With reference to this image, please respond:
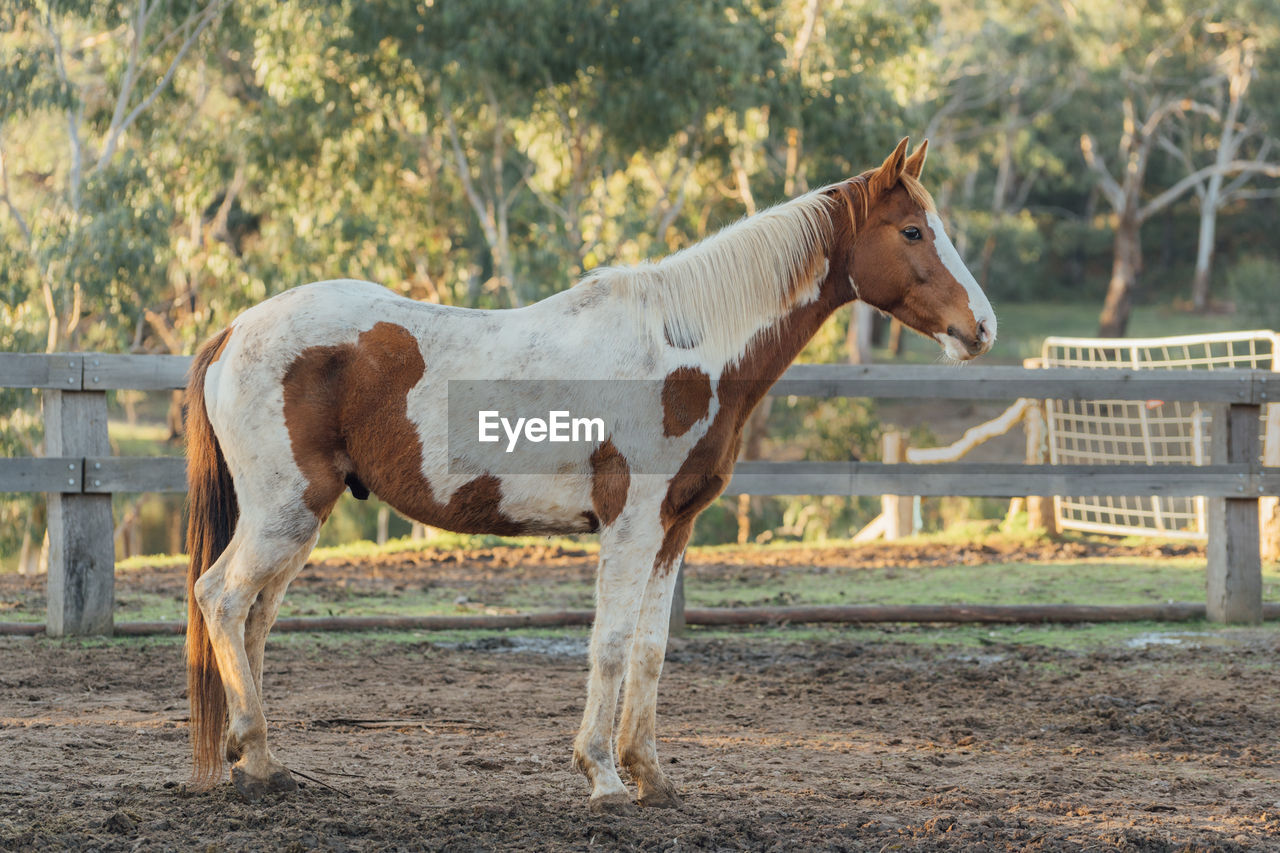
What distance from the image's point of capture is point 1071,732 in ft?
15.1

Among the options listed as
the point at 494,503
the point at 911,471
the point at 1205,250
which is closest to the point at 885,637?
the point at 911,471

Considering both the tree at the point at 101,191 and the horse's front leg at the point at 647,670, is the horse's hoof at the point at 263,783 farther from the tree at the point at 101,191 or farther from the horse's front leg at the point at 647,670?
the tree at the point at 101,191

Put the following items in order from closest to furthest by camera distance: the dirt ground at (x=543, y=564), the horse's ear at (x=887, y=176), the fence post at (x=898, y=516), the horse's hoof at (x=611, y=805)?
the horse's hoof at (x=611, y=805) → the horse's ear at (x=887, y=176) → the dirt ground at (x=543, y=564) → the fence post at (x=898, y=516)

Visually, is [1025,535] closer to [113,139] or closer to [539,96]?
[539,96]

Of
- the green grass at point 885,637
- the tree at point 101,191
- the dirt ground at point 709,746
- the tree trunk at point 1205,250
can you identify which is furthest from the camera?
the tree trunk at point 1205,250

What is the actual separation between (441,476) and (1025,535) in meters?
8.12

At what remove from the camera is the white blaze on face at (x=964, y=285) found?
150 inches

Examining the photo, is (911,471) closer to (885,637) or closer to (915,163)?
(885,637)

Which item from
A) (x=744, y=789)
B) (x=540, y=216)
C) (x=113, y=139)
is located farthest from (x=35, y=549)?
(x=744, y=789)

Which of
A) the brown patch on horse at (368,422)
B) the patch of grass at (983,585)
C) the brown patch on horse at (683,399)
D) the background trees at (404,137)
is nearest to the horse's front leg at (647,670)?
the brown patch on horse at (683,399)

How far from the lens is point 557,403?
365 cm

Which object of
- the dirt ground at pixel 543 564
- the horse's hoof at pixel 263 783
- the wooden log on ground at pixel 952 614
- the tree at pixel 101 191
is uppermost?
the tree at pixel 101 191

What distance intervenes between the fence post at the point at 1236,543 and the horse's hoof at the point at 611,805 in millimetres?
4562

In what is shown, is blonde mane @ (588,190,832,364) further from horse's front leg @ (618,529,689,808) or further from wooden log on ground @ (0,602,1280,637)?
wooden log on ground @ (0,602,1280,637)
